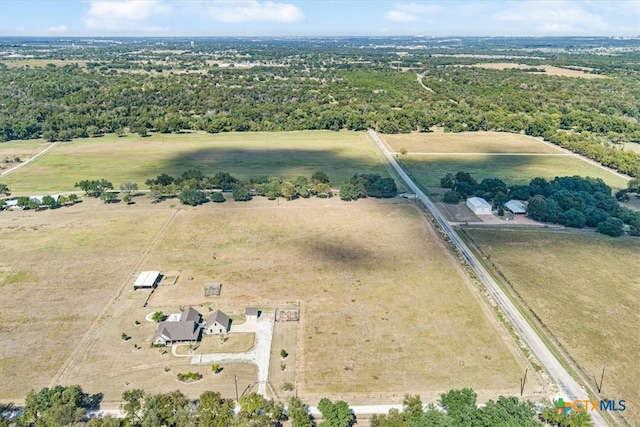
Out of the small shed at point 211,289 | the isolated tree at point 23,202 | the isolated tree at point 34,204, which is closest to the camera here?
the small shed at point 211,289

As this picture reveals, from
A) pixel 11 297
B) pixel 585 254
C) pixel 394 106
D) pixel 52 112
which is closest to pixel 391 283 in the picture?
pixel 585 254

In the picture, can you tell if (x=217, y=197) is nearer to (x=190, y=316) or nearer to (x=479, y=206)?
(x=190, y=316)

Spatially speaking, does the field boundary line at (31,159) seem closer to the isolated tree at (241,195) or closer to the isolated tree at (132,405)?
the isolated tree at (241,195)

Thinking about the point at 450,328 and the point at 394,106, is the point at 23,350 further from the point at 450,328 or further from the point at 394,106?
the point at 394,106

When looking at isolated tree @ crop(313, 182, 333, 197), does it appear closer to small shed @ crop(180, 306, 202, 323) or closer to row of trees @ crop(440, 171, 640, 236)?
row of trees @ crop(440, 171, 640, 236)

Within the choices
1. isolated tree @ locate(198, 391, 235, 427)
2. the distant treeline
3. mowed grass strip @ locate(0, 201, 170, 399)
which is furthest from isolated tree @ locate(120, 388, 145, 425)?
the distant treeline

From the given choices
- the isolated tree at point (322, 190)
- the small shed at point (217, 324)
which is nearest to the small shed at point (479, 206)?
the isolated tree at point (322, 190)
